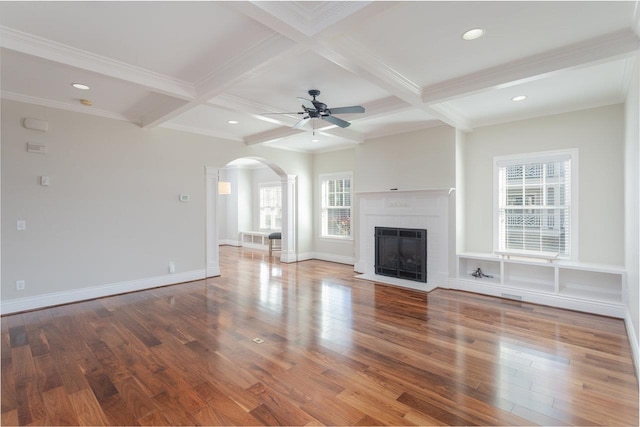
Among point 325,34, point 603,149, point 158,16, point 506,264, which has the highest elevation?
point 158,16

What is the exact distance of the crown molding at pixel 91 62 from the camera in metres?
2.62

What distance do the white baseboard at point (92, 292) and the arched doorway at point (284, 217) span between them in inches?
15.4

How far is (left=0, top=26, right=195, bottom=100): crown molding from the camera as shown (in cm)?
262

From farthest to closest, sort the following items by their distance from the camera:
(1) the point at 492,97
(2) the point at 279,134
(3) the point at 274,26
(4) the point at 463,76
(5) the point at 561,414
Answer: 1. (2) the point at 279,134
2. (1) the point at 492,97
3. (4) the point at 463,76
4. (3) the point at 274,26
5. (5) the point at 561,414

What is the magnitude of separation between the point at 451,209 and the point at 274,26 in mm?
4137

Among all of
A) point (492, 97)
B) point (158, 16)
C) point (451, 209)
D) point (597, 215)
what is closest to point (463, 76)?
point (492, 97)

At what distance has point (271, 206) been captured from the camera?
10.3m

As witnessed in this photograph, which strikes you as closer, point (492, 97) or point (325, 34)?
point (325, 34)

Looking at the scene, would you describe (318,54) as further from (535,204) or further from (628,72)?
(535,204)

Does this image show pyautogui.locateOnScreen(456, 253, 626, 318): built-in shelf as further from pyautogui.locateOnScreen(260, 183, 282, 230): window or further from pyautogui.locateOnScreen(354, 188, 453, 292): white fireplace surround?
pyautogui.locateOnScreen(260, 183, 282, 230): window

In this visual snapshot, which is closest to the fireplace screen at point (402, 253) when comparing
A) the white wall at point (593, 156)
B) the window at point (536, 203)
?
the window at point (536, 203)

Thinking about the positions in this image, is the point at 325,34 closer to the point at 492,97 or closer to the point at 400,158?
the point at 492,97

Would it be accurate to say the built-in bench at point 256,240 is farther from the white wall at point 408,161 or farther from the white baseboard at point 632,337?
the white baseboard at point 632,337

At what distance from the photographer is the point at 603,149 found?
4211 millimetres
